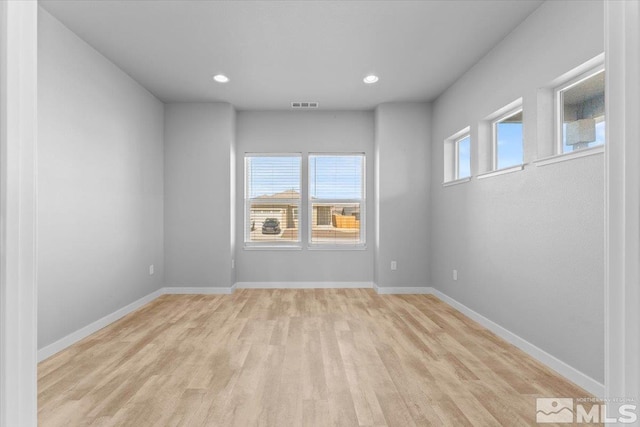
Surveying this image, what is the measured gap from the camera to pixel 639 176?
0.55m

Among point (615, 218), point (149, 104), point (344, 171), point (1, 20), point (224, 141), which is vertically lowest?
point (615, 218)

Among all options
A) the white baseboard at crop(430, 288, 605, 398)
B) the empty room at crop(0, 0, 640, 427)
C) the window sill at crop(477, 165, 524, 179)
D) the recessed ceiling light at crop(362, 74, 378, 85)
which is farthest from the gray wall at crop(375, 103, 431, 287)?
the window sill at crop(477, 165, 524, 179)

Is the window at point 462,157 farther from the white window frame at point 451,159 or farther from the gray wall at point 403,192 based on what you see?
the gray wall at point 403,192

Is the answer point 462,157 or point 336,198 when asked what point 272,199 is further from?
point 462,157

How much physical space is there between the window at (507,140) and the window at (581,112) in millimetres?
422

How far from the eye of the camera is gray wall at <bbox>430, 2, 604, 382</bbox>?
6.86 feet

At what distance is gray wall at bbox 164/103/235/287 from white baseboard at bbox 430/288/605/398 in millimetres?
3294

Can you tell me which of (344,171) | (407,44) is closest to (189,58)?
(407,44)

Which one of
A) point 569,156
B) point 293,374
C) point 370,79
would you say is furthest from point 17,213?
point 370,79

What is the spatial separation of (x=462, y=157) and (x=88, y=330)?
181 inches

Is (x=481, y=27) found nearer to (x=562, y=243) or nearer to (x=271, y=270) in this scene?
(x=562, y=243)

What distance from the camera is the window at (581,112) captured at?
2203 millimetres

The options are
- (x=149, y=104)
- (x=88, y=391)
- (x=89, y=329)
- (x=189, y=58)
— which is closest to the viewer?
(x=88, y=391)

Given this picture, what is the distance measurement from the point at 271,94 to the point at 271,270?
259 centimetres
